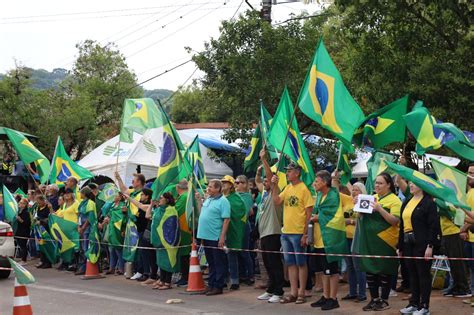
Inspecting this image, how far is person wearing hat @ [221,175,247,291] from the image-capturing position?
37.2 feet

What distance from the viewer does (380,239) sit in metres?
8.95

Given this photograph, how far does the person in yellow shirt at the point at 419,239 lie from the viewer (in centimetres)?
830

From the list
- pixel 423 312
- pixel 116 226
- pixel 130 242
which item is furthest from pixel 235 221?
pixel 423 312

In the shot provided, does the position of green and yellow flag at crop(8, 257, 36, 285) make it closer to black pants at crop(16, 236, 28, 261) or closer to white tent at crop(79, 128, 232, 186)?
black pants at crop(16, 236, 28, 261)

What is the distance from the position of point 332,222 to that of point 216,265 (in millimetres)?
2339

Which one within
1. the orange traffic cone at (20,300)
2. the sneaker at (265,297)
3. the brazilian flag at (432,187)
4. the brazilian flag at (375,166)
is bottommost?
the sneaker at (265,297)

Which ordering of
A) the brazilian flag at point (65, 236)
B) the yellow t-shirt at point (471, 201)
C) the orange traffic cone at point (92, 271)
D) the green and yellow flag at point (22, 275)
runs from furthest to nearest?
the brazilian flag at point (65, 236), the orange traffic cone at point (92, 271), the yellow t-shirt at point (471, 201), the green and yellow flag at point (22, 275)

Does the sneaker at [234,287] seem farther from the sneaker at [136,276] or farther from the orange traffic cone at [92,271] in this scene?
the orange traffic cone at [92,271]

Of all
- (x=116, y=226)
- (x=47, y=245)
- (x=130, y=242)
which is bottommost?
(x=47, y=245)

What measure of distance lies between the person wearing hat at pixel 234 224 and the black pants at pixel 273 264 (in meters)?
1.08

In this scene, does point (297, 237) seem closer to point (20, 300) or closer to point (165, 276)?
point (165, 276)

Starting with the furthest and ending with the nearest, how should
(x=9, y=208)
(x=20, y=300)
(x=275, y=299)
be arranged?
(x=9, y=208) → (x=275, y=299) → (x=20, y=300)

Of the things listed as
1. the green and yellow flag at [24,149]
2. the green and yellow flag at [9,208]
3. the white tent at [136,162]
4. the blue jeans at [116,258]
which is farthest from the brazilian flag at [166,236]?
the white tent at [136,162]

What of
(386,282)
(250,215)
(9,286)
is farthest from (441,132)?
(9,286)
